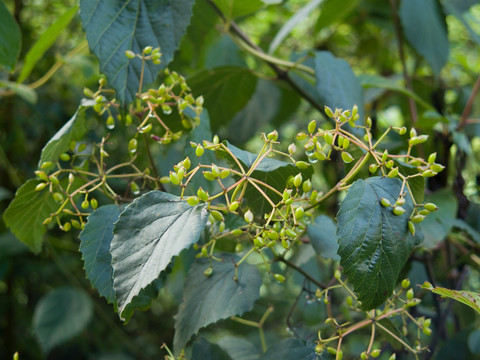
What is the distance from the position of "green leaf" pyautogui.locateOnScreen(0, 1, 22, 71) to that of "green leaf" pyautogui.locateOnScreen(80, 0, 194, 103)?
0.15 meters

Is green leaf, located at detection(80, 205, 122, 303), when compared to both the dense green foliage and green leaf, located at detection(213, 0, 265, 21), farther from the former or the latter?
green leaf, located at detection(213, 0, 265, 21)

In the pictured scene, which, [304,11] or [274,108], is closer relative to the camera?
[304,11]

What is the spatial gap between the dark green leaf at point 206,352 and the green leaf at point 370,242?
0.20 m

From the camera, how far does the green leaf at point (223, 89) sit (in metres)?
0.67

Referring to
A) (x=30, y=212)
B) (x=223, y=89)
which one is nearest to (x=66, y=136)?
(x=30, y=212)

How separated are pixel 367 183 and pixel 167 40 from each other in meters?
0.23

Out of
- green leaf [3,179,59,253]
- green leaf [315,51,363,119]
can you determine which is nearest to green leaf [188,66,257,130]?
green leaf [315,51,363,119]

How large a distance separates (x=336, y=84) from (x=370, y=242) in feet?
0.95

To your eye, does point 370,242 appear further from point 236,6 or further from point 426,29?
point 426,29

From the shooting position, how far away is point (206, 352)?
476 millimetres

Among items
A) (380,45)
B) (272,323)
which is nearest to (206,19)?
(380,45)

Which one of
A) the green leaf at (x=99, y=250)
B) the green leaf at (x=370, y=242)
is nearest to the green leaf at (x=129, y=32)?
the green leaf at (x=99, y=250)

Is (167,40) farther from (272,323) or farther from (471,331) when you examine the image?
(272,323)

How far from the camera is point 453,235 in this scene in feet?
2.24
